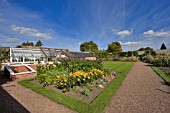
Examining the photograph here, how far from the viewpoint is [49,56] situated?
19.8 m

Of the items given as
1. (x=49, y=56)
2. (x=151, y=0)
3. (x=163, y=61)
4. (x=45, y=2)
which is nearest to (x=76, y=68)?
(x=45, y=2)

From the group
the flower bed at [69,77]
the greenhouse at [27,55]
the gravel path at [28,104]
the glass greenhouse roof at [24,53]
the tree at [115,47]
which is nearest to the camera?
the gravel path at [28,104]

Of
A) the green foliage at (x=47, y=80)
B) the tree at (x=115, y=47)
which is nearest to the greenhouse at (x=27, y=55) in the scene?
the green foliage at (x=47, y=80)

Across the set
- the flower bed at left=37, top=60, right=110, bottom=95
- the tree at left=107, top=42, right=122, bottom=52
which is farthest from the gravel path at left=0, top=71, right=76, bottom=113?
the tree at left=107, top=42, right=122, bottom=52

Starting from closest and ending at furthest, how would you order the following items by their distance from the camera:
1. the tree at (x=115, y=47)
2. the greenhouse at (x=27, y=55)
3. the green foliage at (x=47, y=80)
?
the green foliage at (x=47, y=80) → the greenhouse at (x=27, y=55) → the tree at (x=115, y=47)

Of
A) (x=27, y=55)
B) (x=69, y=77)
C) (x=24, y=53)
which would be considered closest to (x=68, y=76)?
(x=69, y=77)

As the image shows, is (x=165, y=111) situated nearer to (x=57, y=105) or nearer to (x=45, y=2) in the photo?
(x=57, y=105)

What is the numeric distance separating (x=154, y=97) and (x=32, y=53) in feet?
60.6

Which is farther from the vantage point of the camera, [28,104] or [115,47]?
[115,47]

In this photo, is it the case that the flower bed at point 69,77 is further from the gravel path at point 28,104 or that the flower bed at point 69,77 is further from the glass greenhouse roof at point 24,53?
the glass greenhouse roof at point 24,53

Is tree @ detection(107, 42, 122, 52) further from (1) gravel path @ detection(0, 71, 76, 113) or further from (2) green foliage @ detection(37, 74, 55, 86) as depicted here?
(1) gravel path @ detection(0, 71, 76, 113)

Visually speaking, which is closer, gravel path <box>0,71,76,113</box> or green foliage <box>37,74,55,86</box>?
gravel path <box>0,71,76,113</box>

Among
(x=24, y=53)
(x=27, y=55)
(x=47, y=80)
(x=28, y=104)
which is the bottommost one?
(x=28, y=104)

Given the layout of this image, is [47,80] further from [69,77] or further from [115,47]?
[115,47]
